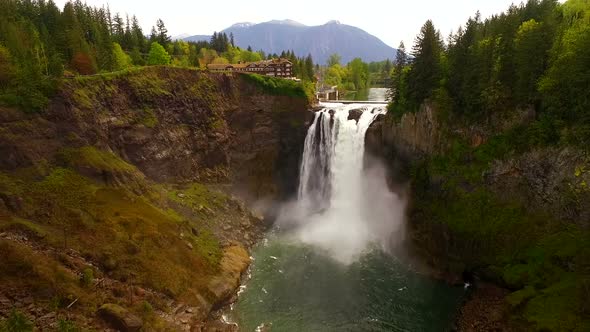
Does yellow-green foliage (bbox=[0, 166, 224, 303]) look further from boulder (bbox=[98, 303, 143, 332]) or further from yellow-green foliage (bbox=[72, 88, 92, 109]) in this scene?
yellow-green foliage (bbox=[72, 88, 92, 109])

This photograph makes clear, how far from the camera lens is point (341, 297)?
118ft

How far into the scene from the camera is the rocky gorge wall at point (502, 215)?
98.5ft

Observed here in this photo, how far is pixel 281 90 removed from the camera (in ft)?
196

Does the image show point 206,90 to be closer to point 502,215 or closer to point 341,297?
point 341,297

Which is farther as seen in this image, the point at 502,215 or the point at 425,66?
the point at 425,66

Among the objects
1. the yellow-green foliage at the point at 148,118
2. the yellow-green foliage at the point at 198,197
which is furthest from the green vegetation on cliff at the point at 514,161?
the yellow-green foliage at the point at 148,118

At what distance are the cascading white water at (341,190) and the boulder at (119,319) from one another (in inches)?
974

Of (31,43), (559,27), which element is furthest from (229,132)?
(559,27)

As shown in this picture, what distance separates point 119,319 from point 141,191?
1854 cm

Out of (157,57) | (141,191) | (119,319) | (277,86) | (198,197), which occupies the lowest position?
(119,319)

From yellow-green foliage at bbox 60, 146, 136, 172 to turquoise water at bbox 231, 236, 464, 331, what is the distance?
18638 millimetres

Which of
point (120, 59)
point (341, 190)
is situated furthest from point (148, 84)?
point (341, 190)

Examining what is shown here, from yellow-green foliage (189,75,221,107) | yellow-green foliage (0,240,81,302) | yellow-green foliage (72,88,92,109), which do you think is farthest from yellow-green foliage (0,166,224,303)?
yellow-green foliage (189,75,221,107)

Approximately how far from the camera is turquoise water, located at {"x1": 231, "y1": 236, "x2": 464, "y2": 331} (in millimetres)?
32500
